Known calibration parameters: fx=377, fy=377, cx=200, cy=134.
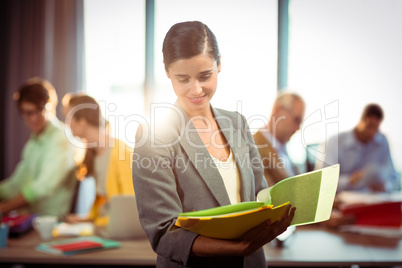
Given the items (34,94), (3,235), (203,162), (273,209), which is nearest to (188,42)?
(203,162)

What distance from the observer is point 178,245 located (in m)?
0.67

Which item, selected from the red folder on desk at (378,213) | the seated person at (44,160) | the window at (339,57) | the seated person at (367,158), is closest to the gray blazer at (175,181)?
the window at (339,57)

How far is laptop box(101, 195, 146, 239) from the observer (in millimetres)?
1620

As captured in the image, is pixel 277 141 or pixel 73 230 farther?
pixel 73 230

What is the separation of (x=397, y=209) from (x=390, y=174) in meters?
1.20

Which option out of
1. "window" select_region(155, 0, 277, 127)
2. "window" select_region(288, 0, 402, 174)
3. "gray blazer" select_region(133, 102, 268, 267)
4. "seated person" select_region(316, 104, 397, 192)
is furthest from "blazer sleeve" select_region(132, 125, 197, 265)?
"seated person" select_region(316, 104, 397, 192)

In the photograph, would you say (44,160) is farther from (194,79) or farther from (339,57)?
(194,79)

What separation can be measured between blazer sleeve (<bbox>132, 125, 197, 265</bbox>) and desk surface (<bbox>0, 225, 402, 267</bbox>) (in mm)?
934

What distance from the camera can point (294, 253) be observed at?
162 centimetres

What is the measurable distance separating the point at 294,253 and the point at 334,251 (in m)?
0.20

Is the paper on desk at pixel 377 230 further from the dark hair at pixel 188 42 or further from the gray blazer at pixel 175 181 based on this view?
the dark hair at pixel 188 42

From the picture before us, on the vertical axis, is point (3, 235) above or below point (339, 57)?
below

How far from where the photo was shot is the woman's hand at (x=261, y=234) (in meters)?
0.65

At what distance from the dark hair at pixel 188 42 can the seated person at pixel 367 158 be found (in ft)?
7.69
